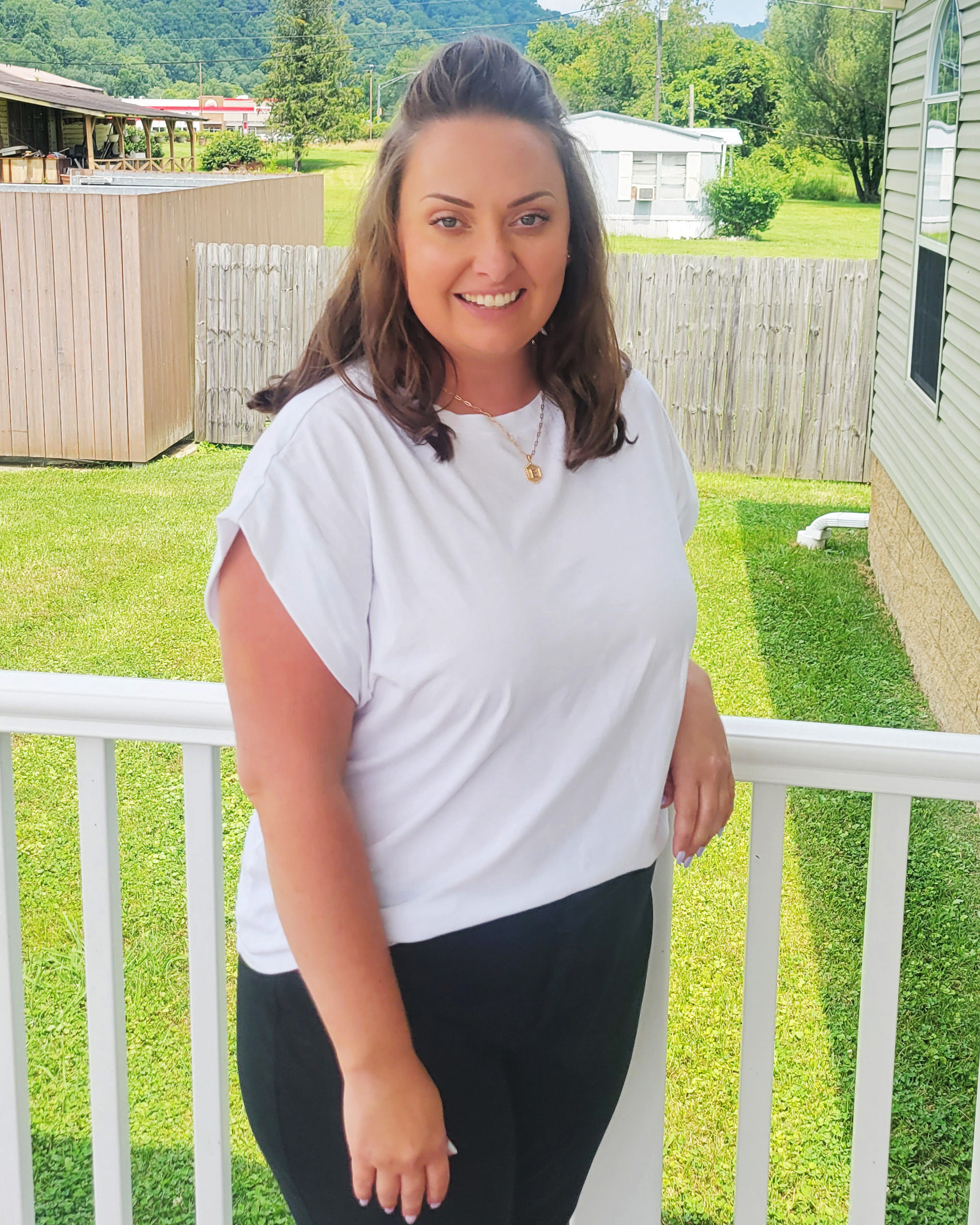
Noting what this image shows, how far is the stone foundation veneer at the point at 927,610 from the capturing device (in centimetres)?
452

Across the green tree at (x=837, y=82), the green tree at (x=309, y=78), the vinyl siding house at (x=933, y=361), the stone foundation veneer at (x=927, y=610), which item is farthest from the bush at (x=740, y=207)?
the stone foundation veneer at (x=927, y=610)

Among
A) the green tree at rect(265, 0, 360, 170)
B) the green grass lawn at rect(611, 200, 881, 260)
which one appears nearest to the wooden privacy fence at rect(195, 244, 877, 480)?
the green grass lawn at rect(611, 200, 881, 260)

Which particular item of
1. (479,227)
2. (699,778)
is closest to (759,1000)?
(699,778)

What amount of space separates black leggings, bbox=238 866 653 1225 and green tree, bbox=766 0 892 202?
135 feet

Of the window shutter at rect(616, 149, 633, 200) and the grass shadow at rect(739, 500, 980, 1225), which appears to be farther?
the window shutter at rect(616, 149, 633, 200)

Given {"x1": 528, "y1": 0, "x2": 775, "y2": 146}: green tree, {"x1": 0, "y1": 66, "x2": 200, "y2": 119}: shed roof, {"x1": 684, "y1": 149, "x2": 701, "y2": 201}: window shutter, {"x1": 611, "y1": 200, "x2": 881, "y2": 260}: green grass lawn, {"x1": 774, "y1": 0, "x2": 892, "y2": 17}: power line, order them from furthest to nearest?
1. {"x1": 528, "y1": 0, "x2": 775, "y2": 146}: green tree
2. {"x1": 774, "y1": 0, "x2": 892, "y2": 17}: power line
3. {"x1": 684, "y1": 149, "x2": 701, "y2": 201}: window shutter
4. {"x1": 611, "y1": 200, "x2": 881, "y2": 260}: green grass lawn
5. {"x1": 0, "y1": 66, "x2": 200, "y2": 119}: shed roof

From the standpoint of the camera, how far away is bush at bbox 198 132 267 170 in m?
39.3

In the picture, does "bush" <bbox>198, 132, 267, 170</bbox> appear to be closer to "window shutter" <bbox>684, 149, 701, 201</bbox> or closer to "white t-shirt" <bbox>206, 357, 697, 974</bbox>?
"window shutter" <bbox>684, 149, 701, 201</bbox>

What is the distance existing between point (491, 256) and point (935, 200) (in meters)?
5.24

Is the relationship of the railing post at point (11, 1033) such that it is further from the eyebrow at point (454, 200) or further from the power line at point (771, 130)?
the power line at point (771, 130)

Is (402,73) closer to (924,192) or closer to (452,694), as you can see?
(452,694)

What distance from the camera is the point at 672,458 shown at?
1.20m

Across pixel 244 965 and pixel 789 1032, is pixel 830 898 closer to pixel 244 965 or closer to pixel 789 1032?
pixel 789 1032

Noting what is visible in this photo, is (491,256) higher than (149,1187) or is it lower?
higher
